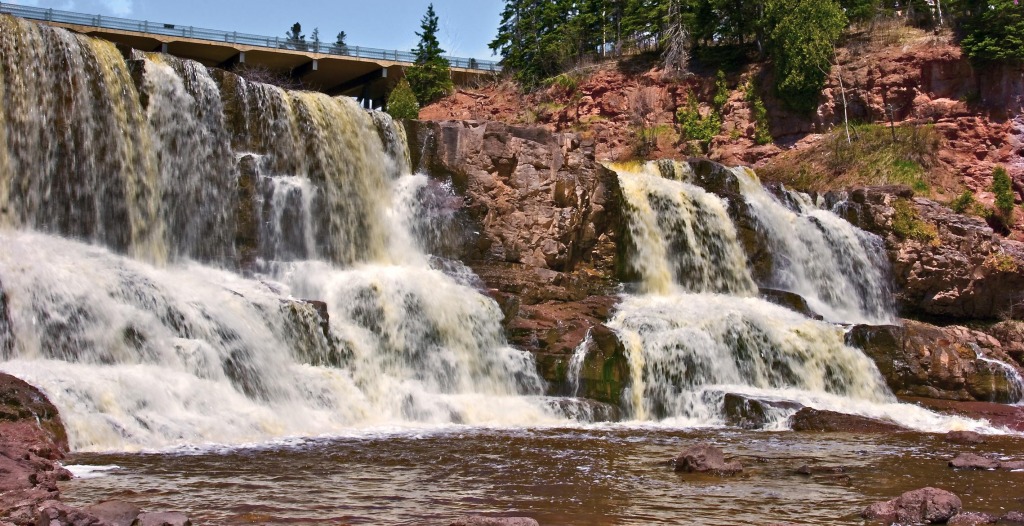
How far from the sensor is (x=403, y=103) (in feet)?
149

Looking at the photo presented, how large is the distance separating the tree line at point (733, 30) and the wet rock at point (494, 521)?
37637 mm

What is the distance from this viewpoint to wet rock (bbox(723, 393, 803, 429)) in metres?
20.1

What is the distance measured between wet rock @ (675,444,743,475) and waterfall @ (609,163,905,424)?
8311mm

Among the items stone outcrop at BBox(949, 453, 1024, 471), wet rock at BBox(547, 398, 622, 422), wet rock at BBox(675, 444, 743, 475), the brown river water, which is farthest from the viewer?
wet rock at BBox(547, 398, 622, 422)

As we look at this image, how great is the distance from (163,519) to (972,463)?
34.3ft

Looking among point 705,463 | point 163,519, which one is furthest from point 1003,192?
point 163,519

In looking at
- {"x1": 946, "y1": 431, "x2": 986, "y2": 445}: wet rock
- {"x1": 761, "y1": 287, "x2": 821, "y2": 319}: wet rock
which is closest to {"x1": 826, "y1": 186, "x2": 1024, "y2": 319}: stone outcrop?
{"x1": 761, "y1": 287, "x2": 821, "y2": 319}: wet rock

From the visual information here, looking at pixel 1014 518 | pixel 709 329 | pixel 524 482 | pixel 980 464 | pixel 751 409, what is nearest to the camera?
pixel 1014 518

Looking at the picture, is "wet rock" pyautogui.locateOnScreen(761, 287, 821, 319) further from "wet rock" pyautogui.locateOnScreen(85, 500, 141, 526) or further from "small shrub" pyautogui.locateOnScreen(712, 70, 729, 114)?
"wet rock" pyautogui.locateOnScreen(85, 500, 141, 526)

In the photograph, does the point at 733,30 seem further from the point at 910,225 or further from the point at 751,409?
the point at 751,409

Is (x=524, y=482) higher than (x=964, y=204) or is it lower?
lower

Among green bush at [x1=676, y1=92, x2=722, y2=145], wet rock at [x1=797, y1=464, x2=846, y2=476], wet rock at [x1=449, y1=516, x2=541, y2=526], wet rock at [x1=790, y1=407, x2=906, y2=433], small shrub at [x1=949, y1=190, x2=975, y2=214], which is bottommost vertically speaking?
wet rock at [x1=790, y1=407, x2=906, y2=433]

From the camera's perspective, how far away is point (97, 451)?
13.8 meters

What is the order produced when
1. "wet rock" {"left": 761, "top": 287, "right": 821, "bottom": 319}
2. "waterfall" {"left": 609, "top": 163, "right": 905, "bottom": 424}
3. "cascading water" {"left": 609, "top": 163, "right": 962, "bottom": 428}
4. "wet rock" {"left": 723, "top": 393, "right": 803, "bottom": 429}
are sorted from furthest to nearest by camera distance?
"wet rock" {"left": 761, "top": 287, "right": 821, "bottom": 319} → "waterfall" {"left": 609, "top": 163, "right": 905, "bottom": 424} → "cascading water" {"left": 609, "top": 163, "right": 962, "bottom": 428} → "wet rock" {"left": 723, "top": 393, "right": 803, "bottom": 429}
